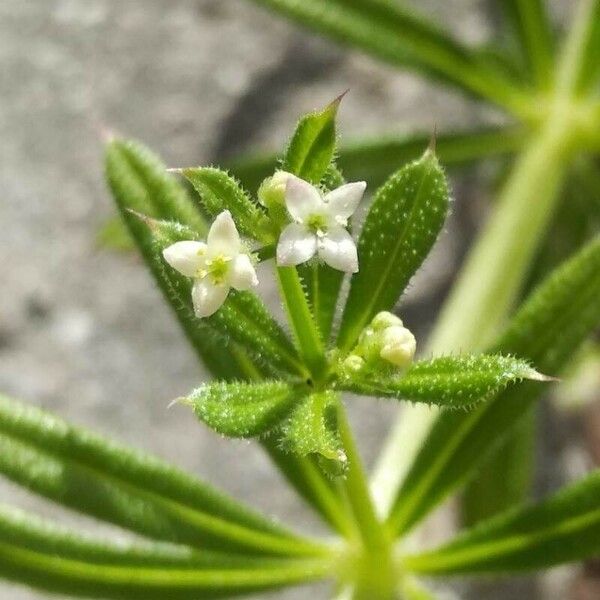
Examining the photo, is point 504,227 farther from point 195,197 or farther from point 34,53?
point 34,53

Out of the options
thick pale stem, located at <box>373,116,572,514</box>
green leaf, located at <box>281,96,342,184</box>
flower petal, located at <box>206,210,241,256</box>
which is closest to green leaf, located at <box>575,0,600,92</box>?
thick pale stem, located at <box>373,116,572,514</box>

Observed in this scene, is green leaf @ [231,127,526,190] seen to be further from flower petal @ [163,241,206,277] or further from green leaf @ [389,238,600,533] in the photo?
flower petal @ [163,241,206,277]

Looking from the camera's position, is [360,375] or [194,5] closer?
[360,375]

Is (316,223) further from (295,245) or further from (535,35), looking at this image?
(535,35)

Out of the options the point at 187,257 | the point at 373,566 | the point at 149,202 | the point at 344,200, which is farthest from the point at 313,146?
the point at 373,566

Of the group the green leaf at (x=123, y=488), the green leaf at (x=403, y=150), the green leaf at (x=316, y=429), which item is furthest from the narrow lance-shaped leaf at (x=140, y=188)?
the green leaf at (x=403, y=150)

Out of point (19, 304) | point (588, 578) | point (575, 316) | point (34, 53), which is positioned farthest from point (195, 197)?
point (588, 578)

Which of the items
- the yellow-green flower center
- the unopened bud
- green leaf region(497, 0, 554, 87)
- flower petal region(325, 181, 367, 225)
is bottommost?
the unopened bud
